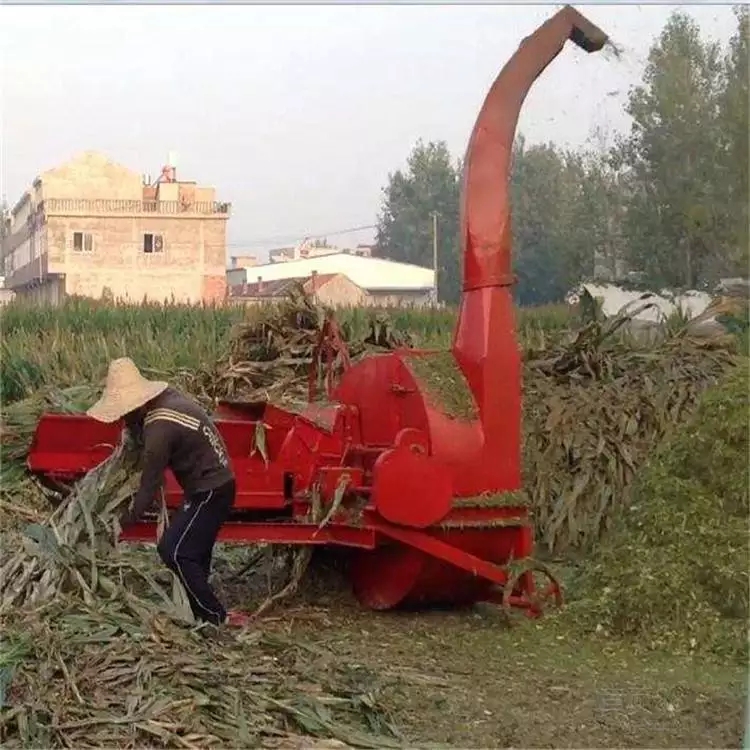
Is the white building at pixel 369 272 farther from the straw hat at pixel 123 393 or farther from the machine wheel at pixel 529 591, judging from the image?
the straw hat at pixel 123 393

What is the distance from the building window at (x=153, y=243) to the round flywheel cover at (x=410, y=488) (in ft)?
133

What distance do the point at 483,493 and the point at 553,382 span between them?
10.6ft

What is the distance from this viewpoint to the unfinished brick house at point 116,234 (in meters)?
41.7

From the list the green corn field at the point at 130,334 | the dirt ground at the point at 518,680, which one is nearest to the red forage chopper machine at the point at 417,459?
the dirt ground at the point at 518,680

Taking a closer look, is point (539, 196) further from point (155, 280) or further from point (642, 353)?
point (155, 280)

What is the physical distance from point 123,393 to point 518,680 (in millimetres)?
2226

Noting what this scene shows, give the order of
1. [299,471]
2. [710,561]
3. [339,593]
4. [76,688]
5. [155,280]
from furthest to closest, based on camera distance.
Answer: [155,280] → [339,593] → [299,471] → [710,561] → [76,688]

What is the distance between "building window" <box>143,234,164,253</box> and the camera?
45531 millimetres

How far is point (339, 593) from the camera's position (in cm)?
706

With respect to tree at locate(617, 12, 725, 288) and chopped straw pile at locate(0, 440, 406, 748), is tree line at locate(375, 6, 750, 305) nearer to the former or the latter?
tree at locate(617, 12, 725, 288)

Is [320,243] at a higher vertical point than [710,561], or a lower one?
higher

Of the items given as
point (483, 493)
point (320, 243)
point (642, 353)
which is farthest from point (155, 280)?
point (483, 493)

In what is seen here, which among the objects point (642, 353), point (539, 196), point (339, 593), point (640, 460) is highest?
point (539, 196)

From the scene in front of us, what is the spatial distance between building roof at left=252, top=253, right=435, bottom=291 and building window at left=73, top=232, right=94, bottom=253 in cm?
1063
